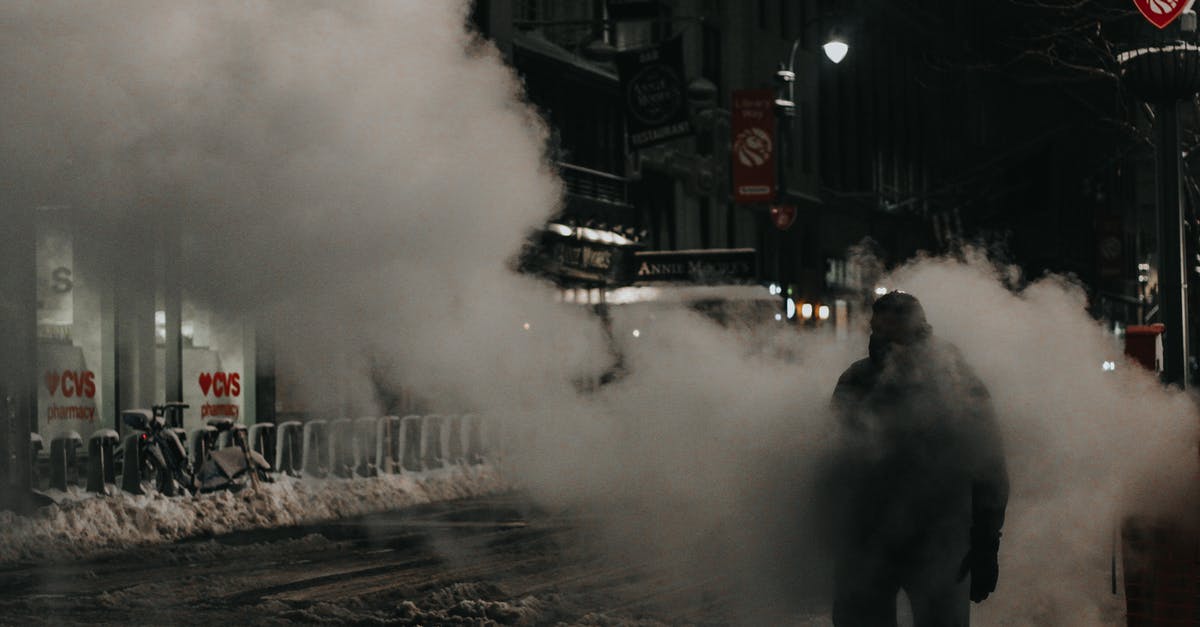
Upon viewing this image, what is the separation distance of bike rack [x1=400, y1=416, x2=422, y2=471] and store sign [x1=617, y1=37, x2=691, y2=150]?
31.2ft

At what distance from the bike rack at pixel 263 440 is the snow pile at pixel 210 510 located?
3.21 ft

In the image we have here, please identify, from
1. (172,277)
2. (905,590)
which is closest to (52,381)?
(172,277)

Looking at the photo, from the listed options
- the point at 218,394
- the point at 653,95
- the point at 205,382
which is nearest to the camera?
the point at 205,382

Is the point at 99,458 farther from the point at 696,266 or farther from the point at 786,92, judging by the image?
the point at 786,92

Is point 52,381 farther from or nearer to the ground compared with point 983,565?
farther from the ground

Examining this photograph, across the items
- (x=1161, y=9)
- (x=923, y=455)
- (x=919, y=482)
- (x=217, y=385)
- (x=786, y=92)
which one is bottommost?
(x=919, y=482)

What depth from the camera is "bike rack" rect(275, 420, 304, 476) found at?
18734mm

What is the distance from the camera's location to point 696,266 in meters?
22.2

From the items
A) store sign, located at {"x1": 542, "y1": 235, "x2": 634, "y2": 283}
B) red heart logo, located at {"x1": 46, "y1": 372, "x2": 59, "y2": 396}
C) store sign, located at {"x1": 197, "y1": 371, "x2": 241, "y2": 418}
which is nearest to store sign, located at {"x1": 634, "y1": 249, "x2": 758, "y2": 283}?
store sign, located at {"x1": 542, "y1": 235, "x2": 634, "y2": 283}

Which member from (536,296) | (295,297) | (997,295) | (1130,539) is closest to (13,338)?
(295,297)

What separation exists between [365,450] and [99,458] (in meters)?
4.39

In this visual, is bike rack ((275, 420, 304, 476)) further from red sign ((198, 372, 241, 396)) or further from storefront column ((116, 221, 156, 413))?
storefront column ((116, 221, 156, 413))

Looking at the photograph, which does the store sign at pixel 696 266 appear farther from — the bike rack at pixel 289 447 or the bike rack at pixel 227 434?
the bike rack at pixel 227 434

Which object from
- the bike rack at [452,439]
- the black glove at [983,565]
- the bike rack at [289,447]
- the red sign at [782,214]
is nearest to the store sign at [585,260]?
the bike rack at [452,439]
